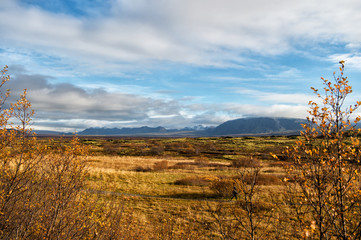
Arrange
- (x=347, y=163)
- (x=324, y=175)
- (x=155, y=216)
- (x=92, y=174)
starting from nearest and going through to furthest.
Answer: (x=324, y=175), (x=347, y=163), (x=155, y=216), (x=92, y=174)

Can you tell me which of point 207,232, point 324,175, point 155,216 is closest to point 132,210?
point 155,216

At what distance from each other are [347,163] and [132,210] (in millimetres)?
17294

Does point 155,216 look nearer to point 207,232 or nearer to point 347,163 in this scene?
point 207,232

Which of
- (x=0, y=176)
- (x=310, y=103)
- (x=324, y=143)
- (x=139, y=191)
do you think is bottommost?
(x=139, y=191)

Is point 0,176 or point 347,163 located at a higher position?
point 347,163

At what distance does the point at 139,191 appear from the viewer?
2723 centimetres

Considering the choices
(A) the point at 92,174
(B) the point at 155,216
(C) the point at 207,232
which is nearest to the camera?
(C) the point at 207,232

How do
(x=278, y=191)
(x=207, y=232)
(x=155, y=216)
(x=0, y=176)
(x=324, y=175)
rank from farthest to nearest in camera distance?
(x=278, y=191) < (x=155, y=216) < (x=207, y=232) < (x=0, y=176) < (x=324, y=175)

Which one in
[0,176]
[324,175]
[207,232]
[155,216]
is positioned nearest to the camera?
[324,175]

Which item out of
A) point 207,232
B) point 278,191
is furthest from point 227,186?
point 207,232

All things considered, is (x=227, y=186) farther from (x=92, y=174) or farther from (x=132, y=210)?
(x=92, y=174)

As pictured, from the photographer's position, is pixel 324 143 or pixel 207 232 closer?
pixel 324 143

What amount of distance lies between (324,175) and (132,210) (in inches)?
677

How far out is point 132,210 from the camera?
19.9 metres
